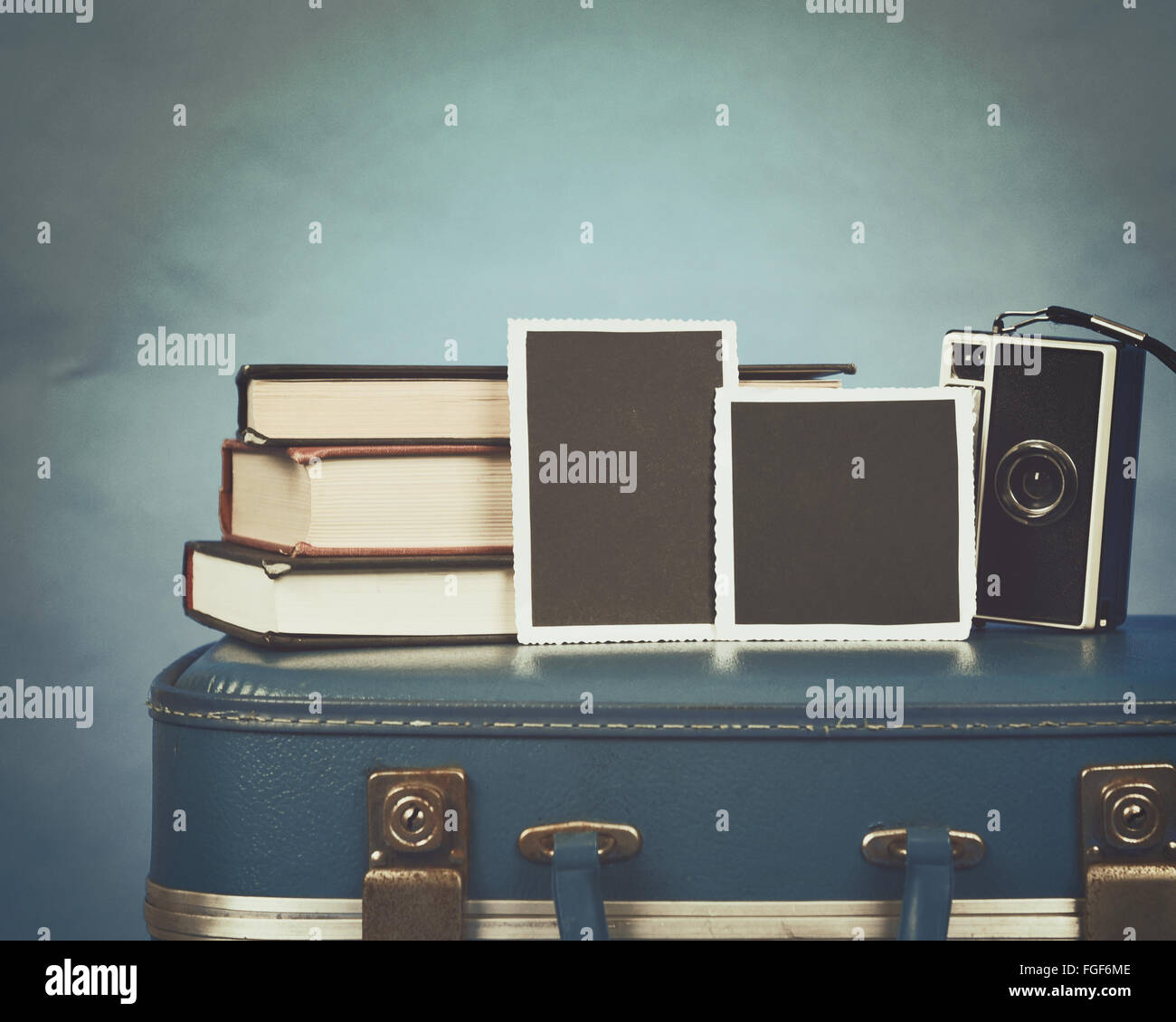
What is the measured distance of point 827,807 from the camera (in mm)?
828

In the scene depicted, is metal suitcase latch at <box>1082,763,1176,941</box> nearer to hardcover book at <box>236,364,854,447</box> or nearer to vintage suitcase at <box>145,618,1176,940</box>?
vintage suitcase at <box>145,618,1176,940</box>

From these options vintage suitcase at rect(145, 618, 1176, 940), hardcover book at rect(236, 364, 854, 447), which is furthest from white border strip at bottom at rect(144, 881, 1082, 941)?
hardcover book at rect(236, 364, 854, 447)

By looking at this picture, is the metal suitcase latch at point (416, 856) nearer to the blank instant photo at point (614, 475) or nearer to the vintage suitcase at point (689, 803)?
the vintage suitcase at point (689, 803)

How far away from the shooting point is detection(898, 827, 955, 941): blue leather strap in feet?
2.61

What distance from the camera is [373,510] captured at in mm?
922

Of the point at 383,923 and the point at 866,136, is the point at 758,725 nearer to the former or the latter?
the point at 383,923

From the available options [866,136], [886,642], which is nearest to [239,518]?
[886,642]

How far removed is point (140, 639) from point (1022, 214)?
1.32 meters

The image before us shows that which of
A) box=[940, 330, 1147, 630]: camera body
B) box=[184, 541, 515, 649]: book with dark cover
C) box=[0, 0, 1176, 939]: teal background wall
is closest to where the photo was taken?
box=[184, 541, 515, 649]: book with dark cover

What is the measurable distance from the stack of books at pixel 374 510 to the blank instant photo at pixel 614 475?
0.03 metres

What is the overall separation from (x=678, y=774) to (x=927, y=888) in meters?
0.17

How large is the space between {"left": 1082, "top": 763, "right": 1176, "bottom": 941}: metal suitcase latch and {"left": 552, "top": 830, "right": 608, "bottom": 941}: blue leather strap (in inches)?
12.8

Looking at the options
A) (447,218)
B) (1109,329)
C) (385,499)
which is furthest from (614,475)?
(447,218)

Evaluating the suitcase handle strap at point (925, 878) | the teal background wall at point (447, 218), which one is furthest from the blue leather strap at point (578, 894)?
the teal background wall at point (447, 218)
